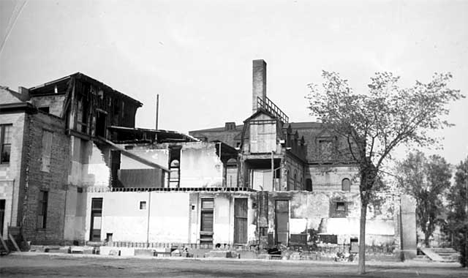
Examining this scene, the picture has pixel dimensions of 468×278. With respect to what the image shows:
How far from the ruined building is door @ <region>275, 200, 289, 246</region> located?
2.6 inches

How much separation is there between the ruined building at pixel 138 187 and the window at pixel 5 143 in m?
0.06

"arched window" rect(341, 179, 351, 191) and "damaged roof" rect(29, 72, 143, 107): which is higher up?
"damaged roof" rect(29, 72, 143, 107)

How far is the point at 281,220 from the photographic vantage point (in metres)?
35.2

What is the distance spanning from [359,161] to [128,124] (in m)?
28.5

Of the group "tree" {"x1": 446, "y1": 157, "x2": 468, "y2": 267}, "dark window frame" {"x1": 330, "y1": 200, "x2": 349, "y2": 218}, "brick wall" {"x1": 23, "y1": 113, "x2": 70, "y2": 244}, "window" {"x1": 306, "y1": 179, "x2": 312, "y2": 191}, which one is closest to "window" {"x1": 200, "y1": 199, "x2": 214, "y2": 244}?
"dark window frame" {"x1": 330, "y1": 200, "x2": 349, "y2": 218}

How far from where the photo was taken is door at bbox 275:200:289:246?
35000 millimetres

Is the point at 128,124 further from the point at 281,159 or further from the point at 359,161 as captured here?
the point at 359,161

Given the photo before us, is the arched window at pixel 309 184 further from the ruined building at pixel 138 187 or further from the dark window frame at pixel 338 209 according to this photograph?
the dark window frame at pixel 338 209

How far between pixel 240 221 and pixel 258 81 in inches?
681

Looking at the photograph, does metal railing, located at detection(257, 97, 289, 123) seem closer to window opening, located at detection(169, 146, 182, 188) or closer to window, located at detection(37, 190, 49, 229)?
window opening, located at detection(169, 146, 182, 188)

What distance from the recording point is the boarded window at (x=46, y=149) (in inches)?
1380

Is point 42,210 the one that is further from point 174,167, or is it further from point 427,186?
point 427,186

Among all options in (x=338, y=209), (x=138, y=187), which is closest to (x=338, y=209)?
(x=338, y=209)

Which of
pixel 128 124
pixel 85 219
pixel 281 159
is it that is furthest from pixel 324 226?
pixel 128 124
